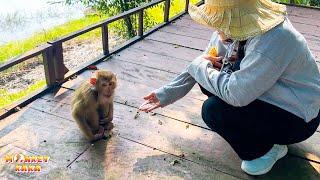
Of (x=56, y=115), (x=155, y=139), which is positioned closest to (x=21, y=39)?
(x=56, y=115)

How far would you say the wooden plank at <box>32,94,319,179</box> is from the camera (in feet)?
8.02

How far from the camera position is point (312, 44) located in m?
4.70

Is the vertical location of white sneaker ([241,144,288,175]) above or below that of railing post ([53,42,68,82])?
below

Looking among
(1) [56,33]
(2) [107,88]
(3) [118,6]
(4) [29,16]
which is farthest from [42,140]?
(4) [29,16]

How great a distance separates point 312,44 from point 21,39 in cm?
612

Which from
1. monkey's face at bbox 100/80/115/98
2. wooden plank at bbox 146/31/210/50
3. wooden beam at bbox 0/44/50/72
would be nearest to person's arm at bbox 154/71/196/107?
monkey's face at bbox 100/80/115/98

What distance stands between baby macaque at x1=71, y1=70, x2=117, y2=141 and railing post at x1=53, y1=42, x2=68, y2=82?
78cm

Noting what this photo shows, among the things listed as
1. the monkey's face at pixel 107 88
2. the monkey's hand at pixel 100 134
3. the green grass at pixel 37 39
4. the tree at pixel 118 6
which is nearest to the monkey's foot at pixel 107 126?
the monkey's hand at pixel 100 134

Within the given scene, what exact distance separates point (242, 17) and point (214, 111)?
0.59 metres

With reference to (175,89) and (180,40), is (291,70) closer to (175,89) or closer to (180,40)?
(175,89)

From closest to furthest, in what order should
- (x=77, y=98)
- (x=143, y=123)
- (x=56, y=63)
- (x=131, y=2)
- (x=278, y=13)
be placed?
(x=278, y=13), (x=77, y=98), (x=143, y=123), (x=56, y=63), (x=131, y=2)

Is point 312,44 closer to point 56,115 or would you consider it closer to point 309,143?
point 309,143

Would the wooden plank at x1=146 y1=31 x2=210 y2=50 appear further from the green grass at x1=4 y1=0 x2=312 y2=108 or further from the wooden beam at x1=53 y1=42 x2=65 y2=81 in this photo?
the green grass at x1=4 y1=0 x2=312 y2=108

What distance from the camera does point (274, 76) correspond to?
189cm
